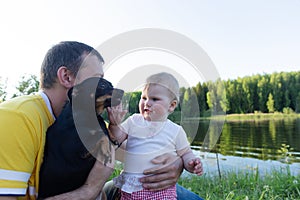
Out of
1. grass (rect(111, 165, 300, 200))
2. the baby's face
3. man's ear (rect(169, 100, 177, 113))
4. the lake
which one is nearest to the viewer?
the baby's face

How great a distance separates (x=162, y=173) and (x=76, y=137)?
78 cm

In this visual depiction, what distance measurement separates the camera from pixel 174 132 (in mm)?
2277

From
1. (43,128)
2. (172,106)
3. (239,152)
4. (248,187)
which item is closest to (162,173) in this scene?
(172,106)

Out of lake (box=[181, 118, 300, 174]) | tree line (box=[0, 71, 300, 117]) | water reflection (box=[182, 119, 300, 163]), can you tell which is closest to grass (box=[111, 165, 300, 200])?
lake (box=[181, 118, 300, 174])

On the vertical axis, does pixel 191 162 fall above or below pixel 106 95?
below

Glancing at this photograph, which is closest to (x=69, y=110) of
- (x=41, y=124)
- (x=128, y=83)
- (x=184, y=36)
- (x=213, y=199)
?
(x=41, y=124)

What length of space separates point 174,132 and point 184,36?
2.41 feet

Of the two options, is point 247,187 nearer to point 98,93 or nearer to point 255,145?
point 98,93

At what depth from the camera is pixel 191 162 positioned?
2.13 meters

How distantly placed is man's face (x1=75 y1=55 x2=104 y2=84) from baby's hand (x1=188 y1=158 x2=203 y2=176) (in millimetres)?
916

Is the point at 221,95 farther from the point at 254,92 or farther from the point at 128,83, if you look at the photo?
the point at 254,92

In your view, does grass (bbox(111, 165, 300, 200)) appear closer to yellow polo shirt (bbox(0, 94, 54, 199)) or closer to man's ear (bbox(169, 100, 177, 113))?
man's ear (bbox(169, 100, 177, 113))

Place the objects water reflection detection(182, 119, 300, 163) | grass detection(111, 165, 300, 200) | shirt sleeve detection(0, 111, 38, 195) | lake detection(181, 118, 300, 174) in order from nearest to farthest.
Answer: shirt sleeve detection(0, 111, 38, 195)
lake detection(181, 118, 300, 174)
water reflection detection(182, 119, 300, 163)
grass detection(111, 165, 300, 200)

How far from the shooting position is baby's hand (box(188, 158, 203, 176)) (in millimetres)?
2093
